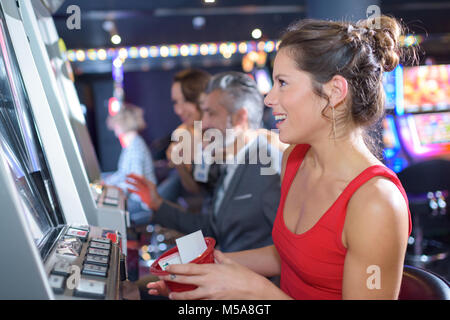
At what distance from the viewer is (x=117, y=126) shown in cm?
412

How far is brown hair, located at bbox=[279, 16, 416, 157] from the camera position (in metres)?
1.12

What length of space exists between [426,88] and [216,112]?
302 cm

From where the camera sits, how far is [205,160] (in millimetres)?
2564

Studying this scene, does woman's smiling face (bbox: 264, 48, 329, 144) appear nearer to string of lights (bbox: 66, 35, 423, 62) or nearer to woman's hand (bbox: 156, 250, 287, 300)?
woman's hand (bbox: 156, 250, 287, 300)

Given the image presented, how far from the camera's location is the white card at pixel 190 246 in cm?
91

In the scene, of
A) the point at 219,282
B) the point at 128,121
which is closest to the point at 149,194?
the point at 219,282

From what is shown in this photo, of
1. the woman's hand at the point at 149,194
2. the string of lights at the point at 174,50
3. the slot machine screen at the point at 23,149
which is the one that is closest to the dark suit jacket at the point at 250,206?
the woman's hand at the point at 149,194

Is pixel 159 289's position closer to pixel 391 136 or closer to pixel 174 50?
pixel 391 136

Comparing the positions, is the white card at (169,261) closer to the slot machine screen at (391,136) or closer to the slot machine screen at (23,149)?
the slot machine screen at (23,149)

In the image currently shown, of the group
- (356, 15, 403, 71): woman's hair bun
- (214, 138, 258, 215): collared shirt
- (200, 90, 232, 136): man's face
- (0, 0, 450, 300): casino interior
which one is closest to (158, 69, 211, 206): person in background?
(0, 0, 450, 300): casino interior

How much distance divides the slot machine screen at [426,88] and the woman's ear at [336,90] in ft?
11.9
